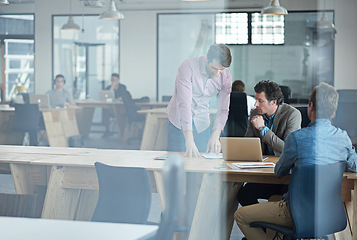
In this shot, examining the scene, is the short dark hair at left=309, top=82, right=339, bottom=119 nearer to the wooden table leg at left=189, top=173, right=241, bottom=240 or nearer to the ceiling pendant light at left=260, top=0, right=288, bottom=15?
the wooden table leg at left=189, top=173, right=241, bottom=240

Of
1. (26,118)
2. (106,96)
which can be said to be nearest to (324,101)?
(26,118)

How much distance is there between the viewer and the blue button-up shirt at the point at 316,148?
2785mm

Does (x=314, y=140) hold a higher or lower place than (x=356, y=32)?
lower

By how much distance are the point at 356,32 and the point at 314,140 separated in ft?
29.9

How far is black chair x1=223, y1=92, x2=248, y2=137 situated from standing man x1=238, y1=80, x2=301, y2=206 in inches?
41.4

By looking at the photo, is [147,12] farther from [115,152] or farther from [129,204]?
[129,204]

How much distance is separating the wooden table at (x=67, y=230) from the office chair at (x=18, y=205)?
12.9 inches

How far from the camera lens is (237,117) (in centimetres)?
488

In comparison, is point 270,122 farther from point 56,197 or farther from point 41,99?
point 41,99

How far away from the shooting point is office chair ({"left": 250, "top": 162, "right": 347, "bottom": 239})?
2.68 metres

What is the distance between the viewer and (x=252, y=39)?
11391 millimetres

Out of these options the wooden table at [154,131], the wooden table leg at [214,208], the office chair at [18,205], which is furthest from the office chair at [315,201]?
the wooden table at [154,131]

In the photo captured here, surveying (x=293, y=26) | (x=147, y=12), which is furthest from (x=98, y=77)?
(x=293, y=26)

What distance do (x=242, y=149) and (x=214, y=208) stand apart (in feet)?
1.36
